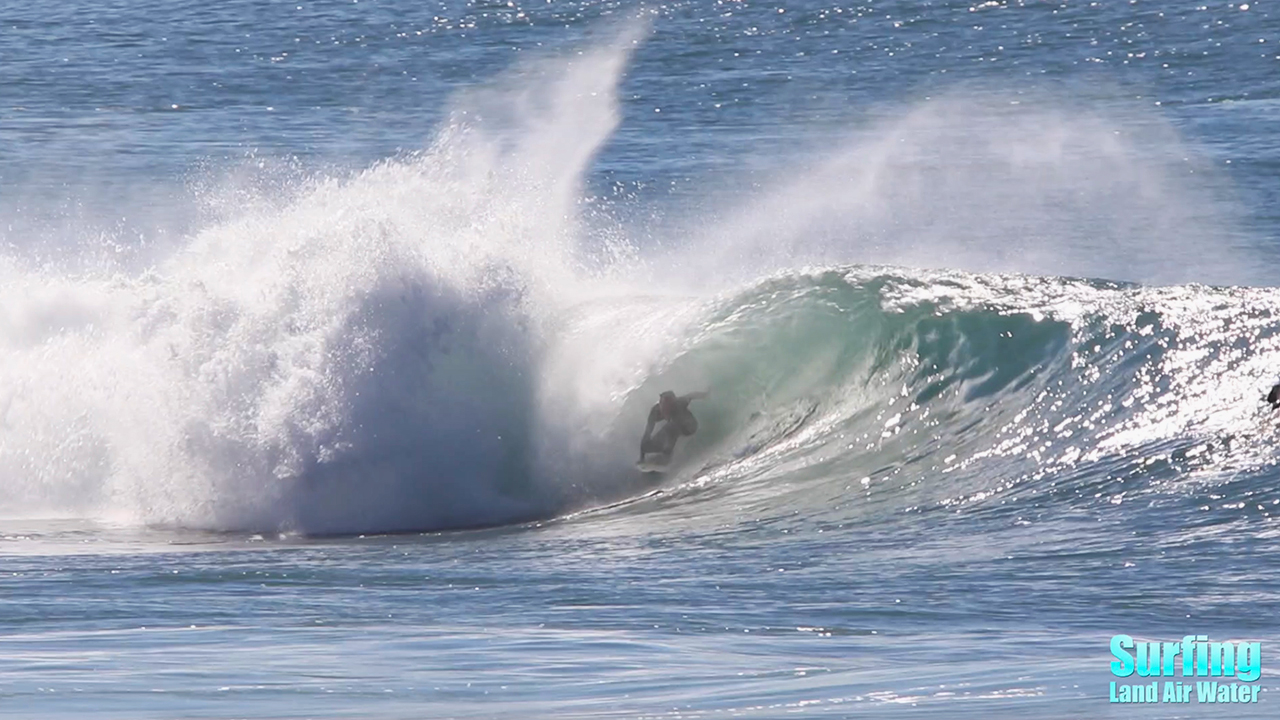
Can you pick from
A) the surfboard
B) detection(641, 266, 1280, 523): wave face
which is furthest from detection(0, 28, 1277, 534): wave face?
the surfboard

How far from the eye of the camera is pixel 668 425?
1553 centimetres

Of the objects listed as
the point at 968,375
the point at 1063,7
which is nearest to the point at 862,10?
the point at 1063,7

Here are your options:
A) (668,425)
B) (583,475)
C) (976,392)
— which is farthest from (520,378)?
(976,392)

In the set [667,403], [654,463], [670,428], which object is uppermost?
[667,403]

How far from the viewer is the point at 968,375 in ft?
51.1

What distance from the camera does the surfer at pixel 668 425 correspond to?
1534 centimetres

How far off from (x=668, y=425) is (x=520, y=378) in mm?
1232

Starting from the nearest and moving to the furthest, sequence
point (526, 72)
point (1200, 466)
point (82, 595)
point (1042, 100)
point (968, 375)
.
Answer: point (82, 595), point (1200, 466), point (968, 375), point (1042, 100), point (526, 72)

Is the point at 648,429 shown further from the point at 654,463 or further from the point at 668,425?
the point at 654,463

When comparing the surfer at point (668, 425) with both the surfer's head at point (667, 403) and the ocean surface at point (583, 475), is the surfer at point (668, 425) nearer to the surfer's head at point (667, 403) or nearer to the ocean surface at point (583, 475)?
the surfer's head at point (667, 403)

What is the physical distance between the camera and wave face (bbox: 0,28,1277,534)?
14.3m

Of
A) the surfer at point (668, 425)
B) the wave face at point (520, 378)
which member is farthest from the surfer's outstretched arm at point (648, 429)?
the wave face at point (520, 378)

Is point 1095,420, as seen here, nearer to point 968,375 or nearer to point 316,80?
point 968,375

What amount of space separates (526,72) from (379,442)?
43.4 metres
